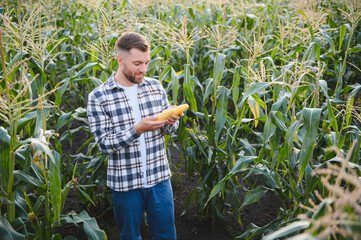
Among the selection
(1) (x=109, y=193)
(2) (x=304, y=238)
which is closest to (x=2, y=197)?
(1) (x=109, y=193)

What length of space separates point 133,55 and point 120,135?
24.3 inches

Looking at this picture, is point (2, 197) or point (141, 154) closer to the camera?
point (2, 197)

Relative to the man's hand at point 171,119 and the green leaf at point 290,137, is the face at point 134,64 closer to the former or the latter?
the man's hand at point 171,119

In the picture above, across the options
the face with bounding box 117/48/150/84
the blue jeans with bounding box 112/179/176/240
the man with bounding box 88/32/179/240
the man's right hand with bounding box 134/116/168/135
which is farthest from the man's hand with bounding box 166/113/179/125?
the blue jeans with bounding box 112/179/176/240

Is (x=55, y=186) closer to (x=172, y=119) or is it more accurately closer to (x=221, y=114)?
(x=172, y=119)

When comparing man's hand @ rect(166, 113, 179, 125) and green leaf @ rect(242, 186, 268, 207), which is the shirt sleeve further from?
green leaf @ rect(242, 186, 268, 207)

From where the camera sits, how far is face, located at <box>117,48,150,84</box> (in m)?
2.42

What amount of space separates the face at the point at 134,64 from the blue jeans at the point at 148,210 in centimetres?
91

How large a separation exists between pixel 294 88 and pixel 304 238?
1.50 meters

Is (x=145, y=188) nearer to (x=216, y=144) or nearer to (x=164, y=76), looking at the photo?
(x=216, y=144)

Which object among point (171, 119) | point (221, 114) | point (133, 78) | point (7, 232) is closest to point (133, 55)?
point (133, 78)

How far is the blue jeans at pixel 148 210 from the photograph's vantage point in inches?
101

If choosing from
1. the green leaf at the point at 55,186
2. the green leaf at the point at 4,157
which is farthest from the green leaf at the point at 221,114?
the green leaf at the point at 4,157

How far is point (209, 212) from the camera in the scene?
3.67 m
